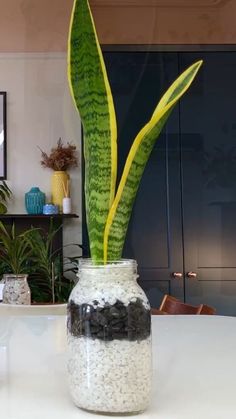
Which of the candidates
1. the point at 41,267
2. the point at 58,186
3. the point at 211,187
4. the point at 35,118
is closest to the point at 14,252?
the point at 41,267

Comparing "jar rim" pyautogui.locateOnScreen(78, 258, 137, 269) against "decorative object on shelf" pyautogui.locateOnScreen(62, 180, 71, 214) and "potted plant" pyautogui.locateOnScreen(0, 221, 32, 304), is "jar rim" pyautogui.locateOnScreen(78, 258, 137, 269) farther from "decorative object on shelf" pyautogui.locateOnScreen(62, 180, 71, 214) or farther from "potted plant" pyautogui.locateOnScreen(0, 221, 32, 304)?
"decorative object on shelf" pyautogui.locateOnScreen(62, 180, 71, 214)

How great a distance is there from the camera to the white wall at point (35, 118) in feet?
13.8

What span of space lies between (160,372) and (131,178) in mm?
407

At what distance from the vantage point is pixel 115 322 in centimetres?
61

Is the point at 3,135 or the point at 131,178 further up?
the point at 3,135

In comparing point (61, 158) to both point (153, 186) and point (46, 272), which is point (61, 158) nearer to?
point (153, 186)

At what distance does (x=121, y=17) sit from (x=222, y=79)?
115cm

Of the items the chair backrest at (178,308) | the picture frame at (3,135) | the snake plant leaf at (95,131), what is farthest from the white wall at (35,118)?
the snake plant leaf at (95,131)

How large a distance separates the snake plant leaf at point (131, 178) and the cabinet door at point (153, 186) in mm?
3070

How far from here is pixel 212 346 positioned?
111 centimetres

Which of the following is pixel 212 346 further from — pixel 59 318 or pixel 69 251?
pixel 69 251

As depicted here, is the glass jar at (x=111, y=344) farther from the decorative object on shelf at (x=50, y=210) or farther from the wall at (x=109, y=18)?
the wall at (x=109, y=18)

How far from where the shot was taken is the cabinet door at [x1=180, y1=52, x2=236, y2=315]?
3824mm

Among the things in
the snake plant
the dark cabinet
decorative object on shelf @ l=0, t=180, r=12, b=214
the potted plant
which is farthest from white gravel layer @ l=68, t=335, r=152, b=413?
decorative object on shelf @ l=0, t=180, r=12, b=214
